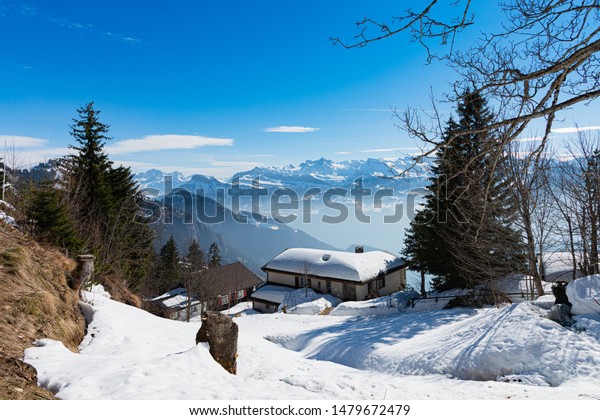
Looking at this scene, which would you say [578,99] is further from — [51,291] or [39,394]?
[51,291]

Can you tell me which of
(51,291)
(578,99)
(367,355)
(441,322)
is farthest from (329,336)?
(578,99)

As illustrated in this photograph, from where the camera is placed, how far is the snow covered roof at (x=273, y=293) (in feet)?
108

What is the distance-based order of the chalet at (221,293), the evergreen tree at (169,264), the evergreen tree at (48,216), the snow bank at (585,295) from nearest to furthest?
1. the snow bank at (585,295)
2. the evergreen tree at (48,216)
3. the chalet at (221,293)
4. the evergreen tree at (169,264)

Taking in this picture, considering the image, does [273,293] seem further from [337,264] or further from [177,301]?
[177,301]

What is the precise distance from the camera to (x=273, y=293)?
3397cm

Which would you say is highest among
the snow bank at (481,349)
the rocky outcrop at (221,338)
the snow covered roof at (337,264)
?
the rocky outcrop at (221,338)

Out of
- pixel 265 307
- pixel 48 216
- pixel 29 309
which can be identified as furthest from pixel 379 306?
pixel 29 309

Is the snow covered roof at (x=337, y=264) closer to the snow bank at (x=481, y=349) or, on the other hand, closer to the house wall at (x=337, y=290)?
the house wall at (x=337, y=290)

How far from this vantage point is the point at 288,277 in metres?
36.2

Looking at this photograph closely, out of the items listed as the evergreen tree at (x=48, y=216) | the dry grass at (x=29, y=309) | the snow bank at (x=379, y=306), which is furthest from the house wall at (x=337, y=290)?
the dry grass at (x=29, y=309)

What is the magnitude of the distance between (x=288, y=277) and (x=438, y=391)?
2988 cm

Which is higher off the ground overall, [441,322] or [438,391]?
[438,391]

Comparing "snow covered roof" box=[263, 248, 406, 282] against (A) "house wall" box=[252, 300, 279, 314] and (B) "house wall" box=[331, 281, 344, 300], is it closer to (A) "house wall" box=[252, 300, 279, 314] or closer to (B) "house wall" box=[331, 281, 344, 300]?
(B) "house wall" box=[331, 281, 344, 300]

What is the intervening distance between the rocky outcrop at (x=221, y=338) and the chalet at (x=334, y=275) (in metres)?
24.8
